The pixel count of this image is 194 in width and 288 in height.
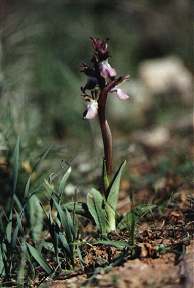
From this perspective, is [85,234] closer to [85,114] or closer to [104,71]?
[85,114]

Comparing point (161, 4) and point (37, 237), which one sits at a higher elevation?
point (161, 4)

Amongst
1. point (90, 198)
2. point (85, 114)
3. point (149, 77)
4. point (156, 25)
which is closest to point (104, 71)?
point (85, 114)

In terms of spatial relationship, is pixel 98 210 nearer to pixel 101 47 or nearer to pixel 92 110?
pixel 92 110

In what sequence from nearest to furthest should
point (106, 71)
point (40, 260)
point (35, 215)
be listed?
point (40, 260)
point (106, 71)
point (35, 215)

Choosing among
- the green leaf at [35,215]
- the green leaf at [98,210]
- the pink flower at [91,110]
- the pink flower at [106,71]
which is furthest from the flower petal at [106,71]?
the green leaf at [35,215]

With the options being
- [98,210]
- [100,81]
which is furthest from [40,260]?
[100,81]

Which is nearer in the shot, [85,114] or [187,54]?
[85,114]

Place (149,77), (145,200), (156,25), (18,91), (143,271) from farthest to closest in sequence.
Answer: (156,25)
(149,77)
(18,91)
(145,200)
(143,271)

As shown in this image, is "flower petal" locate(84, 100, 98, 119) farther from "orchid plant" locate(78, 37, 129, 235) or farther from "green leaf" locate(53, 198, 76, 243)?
"green leaf" locate(53, 198, 76, 243)

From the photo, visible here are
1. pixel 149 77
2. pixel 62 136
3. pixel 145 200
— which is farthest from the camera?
pixel 149 77
